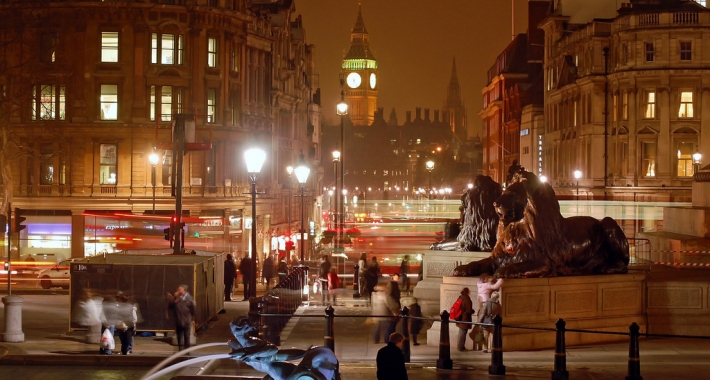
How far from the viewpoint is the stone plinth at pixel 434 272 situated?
26.1 metres

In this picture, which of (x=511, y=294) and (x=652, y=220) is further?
(x=652, y=220)

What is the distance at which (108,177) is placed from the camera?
54.0 meters

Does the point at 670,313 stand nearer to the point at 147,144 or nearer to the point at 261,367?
the point at 261,367

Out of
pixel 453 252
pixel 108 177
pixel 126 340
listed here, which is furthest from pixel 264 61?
pixel 126 340

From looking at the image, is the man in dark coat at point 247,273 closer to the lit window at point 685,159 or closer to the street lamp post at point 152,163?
the street lamp post at point 152,163

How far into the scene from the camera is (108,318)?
21.4 m

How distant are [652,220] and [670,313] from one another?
40.9m

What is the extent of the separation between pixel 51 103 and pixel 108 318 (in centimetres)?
3460

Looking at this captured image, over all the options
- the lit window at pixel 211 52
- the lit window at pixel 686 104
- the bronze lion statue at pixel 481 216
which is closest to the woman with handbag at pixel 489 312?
the bronze lion statue at pixel 481 216

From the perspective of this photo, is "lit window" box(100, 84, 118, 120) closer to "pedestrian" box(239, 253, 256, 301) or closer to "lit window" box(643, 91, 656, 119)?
"pedestrian" box(239, 253, 256, 301)

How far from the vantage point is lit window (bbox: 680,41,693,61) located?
64188mm

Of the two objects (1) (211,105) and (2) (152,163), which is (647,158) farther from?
(2) (152,163)

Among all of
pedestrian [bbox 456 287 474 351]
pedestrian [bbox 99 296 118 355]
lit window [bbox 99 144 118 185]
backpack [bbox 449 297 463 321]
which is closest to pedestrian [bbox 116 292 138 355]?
pedestrian [bbox 99 296 118 355]

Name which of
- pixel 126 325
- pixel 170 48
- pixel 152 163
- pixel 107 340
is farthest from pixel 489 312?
pixel 170 48
